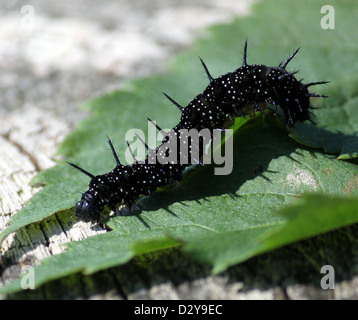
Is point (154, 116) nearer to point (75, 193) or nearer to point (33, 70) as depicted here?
point (75, 193)

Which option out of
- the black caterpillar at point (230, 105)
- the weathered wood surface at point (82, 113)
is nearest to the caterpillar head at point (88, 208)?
the weathered wood surface at point (82, 113)

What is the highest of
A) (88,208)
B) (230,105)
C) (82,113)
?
A: (82,113)

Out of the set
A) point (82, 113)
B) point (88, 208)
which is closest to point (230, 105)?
point (88, 208)

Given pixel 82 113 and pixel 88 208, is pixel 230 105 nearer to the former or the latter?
pixel 88 208

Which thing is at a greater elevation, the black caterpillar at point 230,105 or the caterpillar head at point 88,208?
the black caterpillar at point 230,105

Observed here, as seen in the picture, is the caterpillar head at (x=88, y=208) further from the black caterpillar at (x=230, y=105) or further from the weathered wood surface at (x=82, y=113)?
the black caterpillar at (x=230, y=105)

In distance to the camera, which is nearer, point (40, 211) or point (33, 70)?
point (40, 211)

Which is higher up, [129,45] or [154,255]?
[129,45]
